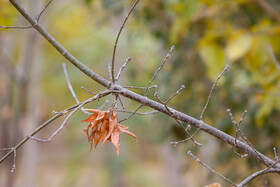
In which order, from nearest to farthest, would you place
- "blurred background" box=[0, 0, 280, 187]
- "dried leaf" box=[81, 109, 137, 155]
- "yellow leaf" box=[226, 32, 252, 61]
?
"dried leaf" box=[81, 109, 137, 155], "yellow leaf" box=[226, 32, 252, 61], "blurred background" box=[0, 0, 280, 187]

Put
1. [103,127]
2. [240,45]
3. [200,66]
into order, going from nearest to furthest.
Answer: [103,127]
[240,45]
[200,66]

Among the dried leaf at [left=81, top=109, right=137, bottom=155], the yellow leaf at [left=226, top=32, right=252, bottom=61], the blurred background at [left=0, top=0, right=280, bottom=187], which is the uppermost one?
the blurred background at [left=0, top=0, right=280, bottom=187]

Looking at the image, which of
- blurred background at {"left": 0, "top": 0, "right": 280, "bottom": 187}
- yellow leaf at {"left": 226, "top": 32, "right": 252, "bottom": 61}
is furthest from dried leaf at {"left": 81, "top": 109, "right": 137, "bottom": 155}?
yellow leaf at {"left": 226, "top": 32, "right": 252, "bottom": 61}

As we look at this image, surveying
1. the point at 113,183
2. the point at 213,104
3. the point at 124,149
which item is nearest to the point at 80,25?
the point at 124,149

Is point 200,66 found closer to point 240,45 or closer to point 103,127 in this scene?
point 240,45

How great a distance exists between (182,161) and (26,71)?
8.65ft

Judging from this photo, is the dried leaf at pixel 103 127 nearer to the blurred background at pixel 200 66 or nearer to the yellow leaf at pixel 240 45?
the blurred background at pixel 200 66

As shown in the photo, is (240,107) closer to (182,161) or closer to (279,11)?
(279,11)

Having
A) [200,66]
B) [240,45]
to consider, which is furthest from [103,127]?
[200,66]

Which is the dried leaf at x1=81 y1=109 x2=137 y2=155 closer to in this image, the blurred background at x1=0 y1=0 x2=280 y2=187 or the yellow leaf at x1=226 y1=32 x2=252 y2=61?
the blurred background at x1=0 y1=0 x2=280 y2=187

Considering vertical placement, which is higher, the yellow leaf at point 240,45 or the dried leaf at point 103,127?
the yellow leaf at point 240,45

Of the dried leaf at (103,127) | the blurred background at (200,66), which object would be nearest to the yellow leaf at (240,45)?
the blurred background at (200,66)

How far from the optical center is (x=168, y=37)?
115 inches

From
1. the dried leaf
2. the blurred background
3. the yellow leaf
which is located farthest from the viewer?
the blurred background
